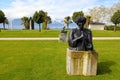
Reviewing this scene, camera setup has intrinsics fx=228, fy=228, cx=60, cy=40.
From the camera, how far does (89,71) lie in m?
7.07

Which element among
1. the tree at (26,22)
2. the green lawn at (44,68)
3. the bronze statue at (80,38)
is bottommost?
the green lawn at (44,68)

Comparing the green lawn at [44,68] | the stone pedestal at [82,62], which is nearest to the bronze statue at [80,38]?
the stone pedestal at [82,62]

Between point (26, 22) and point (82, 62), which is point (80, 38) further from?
point (26, 22)

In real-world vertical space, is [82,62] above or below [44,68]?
above

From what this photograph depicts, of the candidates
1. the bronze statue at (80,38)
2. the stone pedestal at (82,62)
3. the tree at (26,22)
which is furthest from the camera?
the tree at (26,22)

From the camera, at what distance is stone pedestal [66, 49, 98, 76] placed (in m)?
6.94

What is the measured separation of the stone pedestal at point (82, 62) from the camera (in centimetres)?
694

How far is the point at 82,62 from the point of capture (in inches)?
276

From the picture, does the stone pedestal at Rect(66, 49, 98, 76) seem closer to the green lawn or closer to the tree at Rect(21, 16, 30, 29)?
the green lawn

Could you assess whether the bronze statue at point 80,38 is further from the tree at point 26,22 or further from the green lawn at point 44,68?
the tree at point 26,22

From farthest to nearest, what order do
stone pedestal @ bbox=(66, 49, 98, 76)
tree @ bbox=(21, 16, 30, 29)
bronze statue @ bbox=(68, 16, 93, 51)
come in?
1. tree @ bbox=(21, 16, 30, 29)
2. bronze statue @ bbox=(68, 16, 93, 51)
3. stone pedestal @ bbox=(66, 49, 98, 76)

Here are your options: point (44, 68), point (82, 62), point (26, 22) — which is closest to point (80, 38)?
point (82, 62)

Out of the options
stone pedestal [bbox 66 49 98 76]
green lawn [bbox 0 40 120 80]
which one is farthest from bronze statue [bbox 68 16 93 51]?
green lawn [bbox 0 40 120 80]

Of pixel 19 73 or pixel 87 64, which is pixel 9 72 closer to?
pixel 19 73
